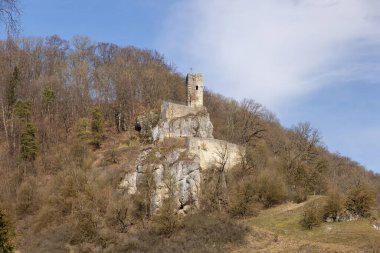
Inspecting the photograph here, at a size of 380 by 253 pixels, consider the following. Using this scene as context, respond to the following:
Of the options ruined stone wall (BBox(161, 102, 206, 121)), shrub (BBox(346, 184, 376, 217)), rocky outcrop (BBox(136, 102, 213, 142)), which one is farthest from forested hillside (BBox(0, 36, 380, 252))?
ruined stone wall (BBox(161, 102, 206, 121))

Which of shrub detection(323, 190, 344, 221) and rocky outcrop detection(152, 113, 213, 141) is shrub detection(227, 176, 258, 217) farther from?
rocky outcrop detection(152, 113, 213, 141)

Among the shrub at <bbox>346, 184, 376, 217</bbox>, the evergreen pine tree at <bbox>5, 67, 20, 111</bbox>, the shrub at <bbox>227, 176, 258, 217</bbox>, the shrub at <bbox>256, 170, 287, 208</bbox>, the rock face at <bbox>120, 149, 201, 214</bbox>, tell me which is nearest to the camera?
the shrub at <bbox>346, 184, 376, 217</bbox>

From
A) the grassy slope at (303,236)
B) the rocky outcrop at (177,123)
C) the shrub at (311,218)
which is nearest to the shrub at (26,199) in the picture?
the rocky outcrop at (177,123)

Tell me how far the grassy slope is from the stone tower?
1662cm

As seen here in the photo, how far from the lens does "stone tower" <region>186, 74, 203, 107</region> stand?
53.1 m

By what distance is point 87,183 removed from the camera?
4369 cm

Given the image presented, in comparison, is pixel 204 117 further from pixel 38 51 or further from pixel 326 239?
pixel 38 51

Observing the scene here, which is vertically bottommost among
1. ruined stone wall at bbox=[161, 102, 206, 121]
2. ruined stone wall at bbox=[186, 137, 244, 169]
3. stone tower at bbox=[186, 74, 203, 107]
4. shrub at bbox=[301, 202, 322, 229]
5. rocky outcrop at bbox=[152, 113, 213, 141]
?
shrub at bbox=[301, 202, 322, 229]

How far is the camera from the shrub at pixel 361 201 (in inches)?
1467

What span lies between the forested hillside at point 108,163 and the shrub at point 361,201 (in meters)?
0.08

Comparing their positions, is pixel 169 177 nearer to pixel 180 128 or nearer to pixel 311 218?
pixel 180 128

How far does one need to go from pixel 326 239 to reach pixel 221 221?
905 centimetres

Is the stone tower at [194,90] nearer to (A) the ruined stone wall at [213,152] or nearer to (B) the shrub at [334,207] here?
(A) the ruined stone wall at [213,152]

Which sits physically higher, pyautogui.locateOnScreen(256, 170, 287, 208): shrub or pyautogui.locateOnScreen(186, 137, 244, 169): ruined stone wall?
pyautogui.locateOnScreen(186, 137, 244, 169): ruined stone wall
